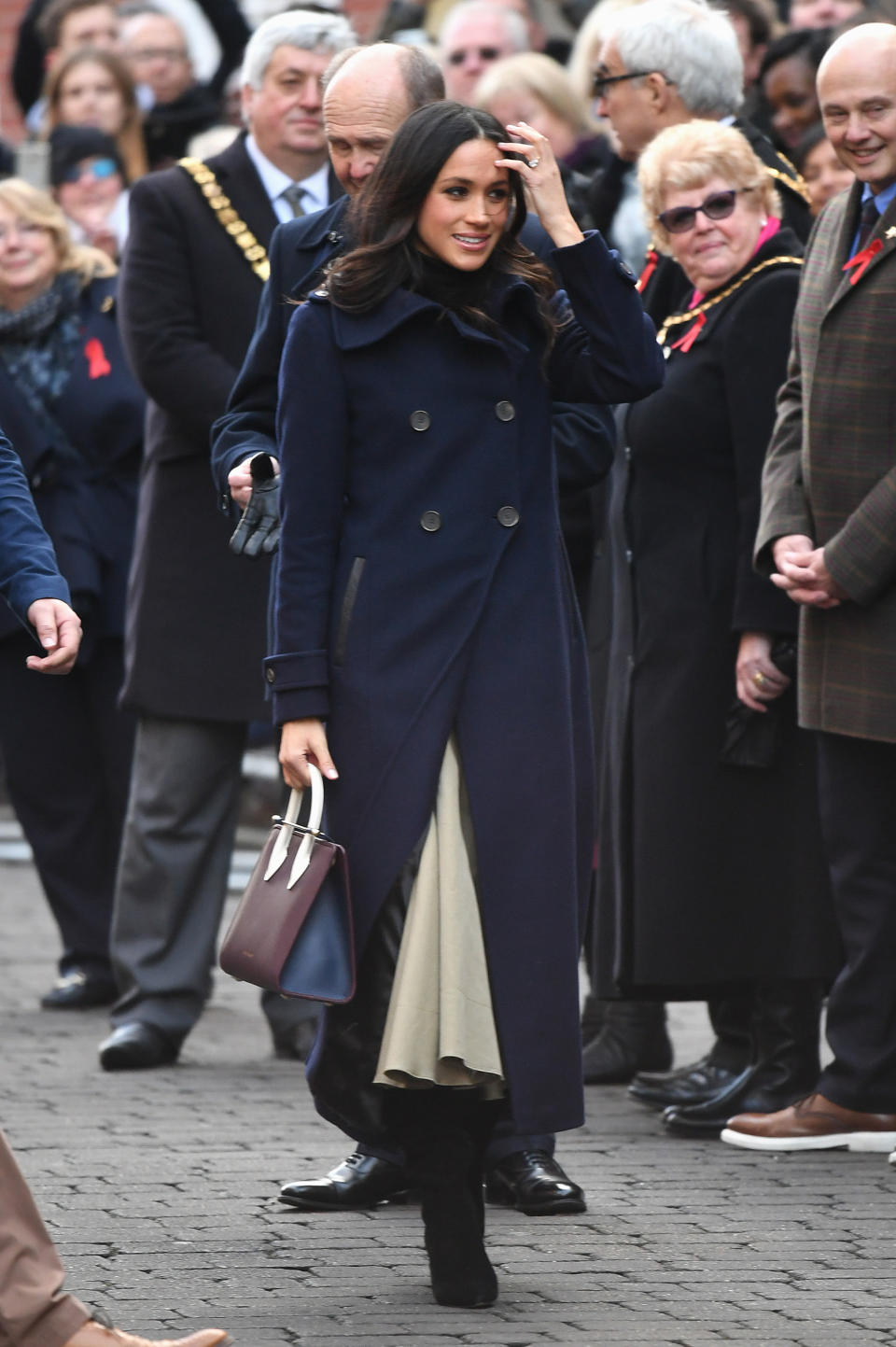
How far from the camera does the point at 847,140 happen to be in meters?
5.63

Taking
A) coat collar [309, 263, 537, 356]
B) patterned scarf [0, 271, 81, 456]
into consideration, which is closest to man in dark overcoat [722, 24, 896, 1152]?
coat collar [309, 263, 537, 356]

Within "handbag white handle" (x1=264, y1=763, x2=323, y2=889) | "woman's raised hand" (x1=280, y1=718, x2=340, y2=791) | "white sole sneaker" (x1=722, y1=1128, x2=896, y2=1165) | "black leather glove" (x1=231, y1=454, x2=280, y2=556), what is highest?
"black leather glove" (x1=231, y1=454, x2=280, y2=556)

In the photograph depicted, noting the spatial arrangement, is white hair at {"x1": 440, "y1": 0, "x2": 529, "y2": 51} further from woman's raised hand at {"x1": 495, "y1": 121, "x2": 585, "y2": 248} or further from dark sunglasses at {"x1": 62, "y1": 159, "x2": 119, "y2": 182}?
woman's raised hand at {"x1": 495, "y1": 121, "x2": 585, "y2": 248}

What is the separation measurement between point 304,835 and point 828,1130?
1.91 meters

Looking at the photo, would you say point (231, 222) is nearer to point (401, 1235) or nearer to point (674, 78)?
point (674, 78)

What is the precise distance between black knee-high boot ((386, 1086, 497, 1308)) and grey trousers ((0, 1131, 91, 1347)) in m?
0.79

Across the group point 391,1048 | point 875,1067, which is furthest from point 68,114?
point 391,1048

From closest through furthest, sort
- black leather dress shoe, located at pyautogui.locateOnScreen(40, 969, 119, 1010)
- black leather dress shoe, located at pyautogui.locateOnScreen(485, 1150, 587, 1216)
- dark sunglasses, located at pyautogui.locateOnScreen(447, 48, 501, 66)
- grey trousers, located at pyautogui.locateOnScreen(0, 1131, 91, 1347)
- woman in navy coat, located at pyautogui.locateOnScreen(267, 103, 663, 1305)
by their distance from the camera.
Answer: grey trousers, located at pyautogui.locateOnScreen(0, 1131, 91, 1347) < woman in navy coat, located at pyautogui.locateOnScreen(267, 103, 663, 1305) < black leather dress shoe, located at pyautogui.locateOnScreen(485, 1150, 587, 1216) < black leather dress shoe, located at pyautogui.locateOnScreen(40, 969, 119, 1010) < dark sunglasses, located at pyautogui.locateOnScreen(447, 48, 501, 66)

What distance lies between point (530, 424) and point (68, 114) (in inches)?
250

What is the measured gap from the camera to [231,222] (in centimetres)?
693

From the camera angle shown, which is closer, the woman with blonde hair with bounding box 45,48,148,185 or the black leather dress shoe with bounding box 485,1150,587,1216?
the black leather dress shoe with bounding box 485,1150,587,1216

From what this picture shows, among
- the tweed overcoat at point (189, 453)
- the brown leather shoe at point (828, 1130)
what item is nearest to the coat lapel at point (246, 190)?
the tweed overcoat at point (189, 453)

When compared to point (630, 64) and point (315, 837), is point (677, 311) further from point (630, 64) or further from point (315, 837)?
point (315, 837)

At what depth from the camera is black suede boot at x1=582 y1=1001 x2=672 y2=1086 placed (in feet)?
22.3
